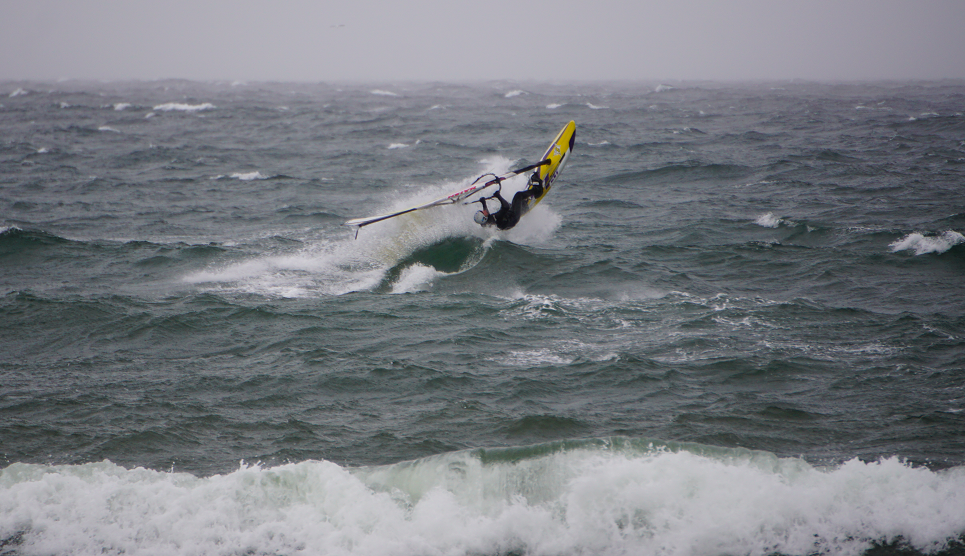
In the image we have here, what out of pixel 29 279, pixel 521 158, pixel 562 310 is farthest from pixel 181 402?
pixel 521 158

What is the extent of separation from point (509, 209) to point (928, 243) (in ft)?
35.7

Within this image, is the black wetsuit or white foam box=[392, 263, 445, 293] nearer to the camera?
white foam box=[392, 263, 445, 293]

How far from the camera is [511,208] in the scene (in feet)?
61.1

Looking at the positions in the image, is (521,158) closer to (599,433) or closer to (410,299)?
(410,299)

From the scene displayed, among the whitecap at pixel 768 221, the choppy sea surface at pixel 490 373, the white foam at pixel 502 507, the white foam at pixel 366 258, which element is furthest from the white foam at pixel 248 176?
the white foam at pixel 502 507

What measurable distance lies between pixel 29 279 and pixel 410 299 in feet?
32.2

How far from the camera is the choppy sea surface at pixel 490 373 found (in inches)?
320

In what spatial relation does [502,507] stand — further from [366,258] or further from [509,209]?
[366,258]

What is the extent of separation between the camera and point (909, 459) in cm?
898

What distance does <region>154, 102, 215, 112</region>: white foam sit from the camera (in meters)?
63.1

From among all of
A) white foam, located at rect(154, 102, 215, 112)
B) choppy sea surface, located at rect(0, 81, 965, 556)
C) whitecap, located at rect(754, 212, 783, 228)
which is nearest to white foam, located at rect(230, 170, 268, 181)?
choppy sea surface, located at rect(0, 81, 965, 556)

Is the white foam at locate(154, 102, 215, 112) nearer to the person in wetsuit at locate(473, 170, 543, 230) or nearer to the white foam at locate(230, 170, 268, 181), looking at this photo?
the white foam at locate(230, 170, 268, 181)

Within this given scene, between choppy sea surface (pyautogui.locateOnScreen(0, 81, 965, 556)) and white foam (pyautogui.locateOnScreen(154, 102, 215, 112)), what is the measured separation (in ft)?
125

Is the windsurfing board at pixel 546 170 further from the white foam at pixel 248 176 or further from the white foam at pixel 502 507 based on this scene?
the white foam at pixel 248 176
